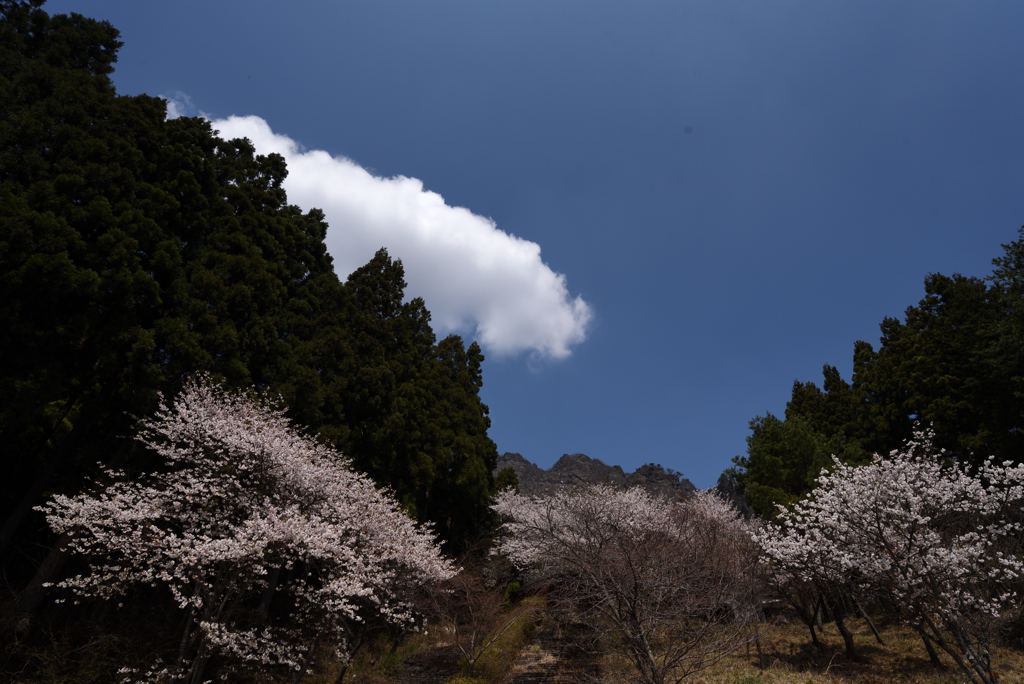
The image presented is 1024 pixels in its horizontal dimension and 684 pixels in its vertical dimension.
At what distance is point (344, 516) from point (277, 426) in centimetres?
272

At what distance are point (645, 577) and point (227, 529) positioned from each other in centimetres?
851

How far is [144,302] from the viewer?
34.0ft

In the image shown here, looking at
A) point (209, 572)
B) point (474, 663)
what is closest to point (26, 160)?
point (209, 572)

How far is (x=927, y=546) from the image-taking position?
9.39 metres

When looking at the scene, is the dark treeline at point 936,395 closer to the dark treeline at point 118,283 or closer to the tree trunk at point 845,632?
the tree trunk at point 845,632

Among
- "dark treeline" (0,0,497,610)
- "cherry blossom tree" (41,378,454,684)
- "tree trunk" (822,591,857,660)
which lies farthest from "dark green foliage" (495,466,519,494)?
"tree trunk" (822,591,857,660)

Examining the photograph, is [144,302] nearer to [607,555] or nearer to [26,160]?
[26,160]

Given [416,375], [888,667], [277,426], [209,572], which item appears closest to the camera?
[209,572]

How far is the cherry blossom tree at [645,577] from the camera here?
25.1 feet

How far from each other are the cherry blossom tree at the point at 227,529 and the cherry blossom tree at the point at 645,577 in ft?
15.7

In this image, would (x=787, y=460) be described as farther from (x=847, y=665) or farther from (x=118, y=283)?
(x=118, y=283)

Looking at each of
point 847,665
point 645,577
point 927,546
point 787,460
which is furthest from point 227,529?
point 787,460

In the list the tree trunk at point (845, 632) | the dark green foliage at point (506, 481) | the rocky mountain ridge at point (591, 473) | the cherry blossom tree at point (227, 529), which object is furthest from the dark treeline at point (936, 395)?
the rocky mountain ridge at point (591, 473)

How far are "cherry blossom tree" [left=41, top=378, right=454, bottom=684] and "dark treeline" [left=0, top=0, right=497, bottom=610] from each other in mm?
1127
